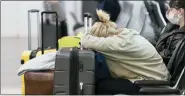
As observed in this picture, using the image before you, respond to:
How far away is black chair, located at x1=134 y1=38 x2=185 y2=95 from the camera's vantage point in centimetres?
222

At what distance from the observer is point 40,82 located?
242 cm

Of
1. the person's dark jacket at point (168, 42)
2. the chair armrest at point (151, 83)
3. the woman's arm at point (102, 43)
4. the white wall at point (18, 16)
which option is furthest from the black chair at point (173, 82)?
the white wall at point (18, 16)

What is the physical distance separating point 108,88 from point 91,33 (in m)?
0.37

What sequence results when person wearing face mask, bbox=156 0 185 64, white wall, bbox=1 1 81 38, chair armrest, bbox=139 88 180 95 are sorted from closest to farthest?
chair armrest, bbox=139 88 180 95
person wearing face mask, bbox=156 0 185 64
white wall, bbox=1 1 81 38

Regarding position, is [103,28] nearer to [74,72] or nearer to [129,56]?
[129,56]

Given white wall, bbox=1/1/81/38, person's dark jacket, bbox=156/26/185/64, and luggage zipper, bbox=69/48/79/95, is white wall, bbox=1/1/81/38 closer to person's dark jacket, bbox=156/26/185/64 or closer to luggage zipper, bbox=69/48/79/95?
person's dark jacket, bbox=156/26/185/64

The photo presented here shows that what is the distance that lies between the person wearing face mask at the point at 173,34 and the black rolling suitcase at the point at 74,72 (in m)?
0.66

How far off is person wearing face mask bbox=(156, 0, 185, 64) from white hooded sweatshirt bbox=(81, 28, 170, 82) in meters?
0.22

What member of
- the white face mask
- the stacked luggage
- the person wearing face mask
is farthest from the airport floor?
the white face mask

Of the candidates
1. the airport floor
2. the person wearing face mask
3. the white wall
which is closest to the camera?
the person wearing face mask

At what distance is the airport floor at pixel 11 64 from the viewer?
4.12 meters

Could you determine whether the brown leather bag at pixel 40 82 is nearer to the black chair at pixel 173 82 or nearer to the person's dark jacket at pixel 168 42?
the black chair at pixel 173 82

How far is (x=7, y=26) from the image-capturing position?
7.19 meters

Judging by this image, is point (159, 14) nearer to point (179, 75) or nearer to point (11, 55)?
point (179, 75)
